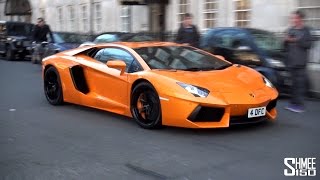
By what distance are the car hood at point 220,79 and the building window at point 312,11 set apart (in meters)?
8.32

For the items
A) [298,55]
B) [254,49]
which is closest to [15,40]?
[254,49]

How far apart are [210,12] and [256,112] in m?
12.7

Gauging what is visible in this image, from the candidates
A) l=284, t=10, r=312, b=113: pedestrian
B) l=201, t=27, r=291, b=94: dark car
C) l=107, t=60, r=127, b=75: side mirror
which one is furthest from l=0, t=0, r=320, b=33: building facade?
l=107, t=60, r=127, b=75: side mirror

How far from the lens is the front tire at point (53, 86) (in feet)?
30.4

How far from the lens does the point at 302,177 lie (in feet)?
16.0

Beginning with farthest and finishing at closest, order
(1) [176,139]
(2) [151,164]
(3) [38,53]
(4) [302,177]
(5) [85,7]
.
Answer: (5) [85,7] < (3) [38,53] < (1) [176,139] < (2) [151,164] < (4) [302,177]

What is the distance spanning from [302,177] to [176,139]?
6.69 feet

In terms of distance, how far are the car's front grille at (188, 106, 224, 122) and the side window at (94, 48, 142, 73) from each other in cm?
129

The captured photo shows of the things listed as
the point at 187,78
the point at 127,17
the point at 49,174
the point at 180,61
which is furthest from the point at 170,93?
the point at 127,17

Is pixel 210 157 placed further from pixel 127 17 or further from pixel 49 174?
pixel 127 17

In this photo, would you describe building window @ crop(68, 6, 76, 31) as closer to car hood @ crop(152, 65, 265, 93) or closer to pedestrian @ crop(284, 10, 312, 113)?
pedestrian @ crop(284, 10, 312, 113)

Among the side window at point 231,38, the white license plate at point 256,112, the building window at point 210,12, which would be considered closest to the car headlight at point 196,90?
the white license plate at point 256,112

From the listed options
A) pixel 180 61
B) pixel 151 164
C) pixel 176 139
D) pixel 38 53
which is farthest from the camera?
pixel 38 53

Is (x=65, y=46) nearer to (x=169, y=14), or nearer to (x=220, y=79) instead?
(x=169, y=14)
